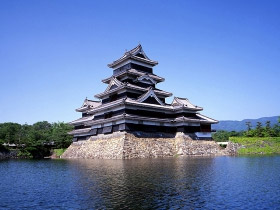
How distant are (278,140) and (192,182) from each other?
3176 cm

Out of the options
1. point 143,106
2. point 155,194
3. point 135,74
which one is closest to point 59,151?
point 135,74

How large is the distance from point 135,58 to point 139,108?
9965 mm

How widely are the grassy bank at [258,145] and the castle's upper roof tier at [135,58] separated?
1905 centimetres

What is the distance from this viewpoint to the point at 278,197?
34.8 feet

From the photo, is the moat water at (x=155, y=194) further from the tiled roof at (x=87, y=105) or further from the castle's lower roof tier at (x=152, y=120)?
the tiled roof at (x=87, y=105)

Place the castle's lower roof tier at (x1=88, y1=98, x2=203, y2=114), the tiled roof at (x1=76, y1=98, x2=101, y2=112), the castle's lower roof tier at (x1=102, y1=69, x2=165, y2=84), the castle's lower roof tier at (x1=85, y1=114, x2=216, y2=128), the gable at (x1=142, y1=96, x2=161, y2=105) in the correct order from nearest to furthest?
the castle's lower roof tier at (x1=85, y1=114, x2=216, y2=128) < the castle's lower roof tier at (x1=88, y1=98, x2=203, y2=114) < the gable at (x1=142, y1=96, x2=161, y2=105) < the castle's lower roof tier at (x1=102, y1=69, x2=165, y2=84) < the tiled roof at (x1=76, y1=98, x2=101, y2=112)

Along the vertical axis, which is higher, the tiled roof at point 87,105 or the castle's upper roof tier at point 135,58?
the castle's upper roof tier at point 135,58

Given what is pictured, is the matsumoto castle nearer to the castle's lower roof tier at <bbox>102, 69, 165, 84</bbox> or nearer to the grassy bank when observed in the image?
the castle's lower roof tier at <bbox>102, 69, 165, 84</bbox>

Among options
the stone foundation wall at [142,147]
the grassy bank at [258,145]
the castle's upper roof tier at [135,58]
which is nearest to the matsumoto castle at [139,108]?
the castle's upper roof tier at [135,58]

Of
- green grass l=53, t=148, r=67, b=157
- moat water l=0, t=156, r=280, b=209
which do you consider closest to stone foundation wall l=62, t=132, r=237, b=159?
green grass l=53, t=148, r=67, b=157

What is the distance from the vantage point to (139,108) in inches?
1470

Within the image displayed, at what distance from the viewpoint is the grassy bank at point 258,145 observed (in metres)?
37.4

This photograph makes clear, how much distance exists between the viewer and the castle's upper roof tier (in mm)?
42562

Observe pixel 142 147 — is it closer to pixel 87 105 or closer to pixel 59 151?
pixel 87 105
